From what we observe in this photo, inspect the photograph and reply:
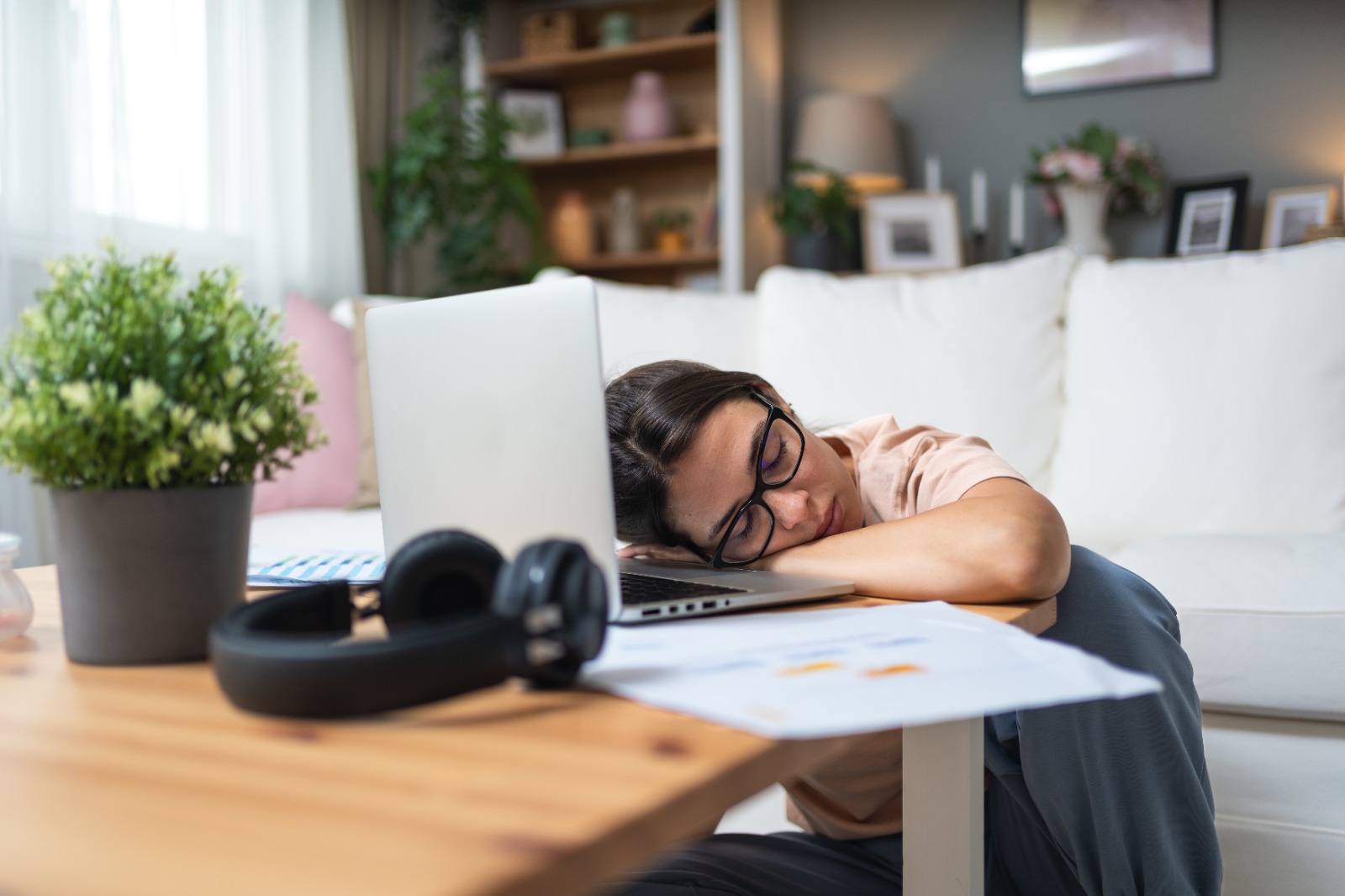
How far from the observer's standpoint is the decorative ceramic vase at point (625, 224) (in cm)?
392

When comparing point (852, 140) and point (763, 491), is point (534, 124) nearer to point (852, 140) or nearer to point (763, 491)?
point (852, 140)

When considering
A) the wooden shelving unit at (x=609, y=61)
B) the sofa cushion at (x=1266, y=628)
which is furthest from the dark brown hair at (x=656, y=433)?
the wooden shelving unit at (x=609, y=61)

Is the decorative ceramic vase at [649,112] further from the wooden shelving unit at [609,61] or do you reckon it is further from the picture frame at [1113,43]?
the picture frame at [1113,43]

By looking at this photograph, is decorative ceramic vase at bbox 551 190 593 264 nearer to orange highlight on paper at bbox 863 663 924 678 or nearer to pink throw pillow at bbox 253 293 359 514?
pink throw pillow at bbox 253 293 359 514

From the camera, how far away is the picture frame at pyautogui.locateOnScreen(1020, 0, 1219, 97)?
3.32 m

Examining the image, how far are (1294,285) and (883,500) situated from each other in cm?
115

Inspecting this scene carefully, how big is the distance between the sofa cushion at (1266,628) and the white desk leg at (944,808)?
871 mm

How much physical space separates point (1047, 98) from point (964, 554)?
319cm

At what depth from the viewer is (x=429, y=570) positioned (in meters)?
0.57

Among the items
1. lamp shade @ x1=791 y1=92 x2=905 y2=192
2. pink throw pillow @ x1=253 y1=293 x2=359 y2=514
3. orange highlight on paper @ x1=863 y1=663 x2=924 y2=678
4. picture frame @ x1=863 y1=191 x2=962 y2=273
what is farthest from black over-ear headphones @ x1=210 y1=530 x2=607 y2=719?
lamp shade @ x1=791 y1=92 x2=905 y2=192

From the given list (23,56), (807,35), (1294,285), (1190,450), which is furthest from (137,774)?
(807,35)

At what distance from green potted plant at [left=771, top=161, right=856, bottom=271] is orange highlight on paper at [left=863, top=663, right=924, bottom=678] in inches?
111

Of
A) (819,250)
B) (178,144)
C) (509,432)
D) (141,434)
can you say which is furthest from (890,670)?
(819,250)

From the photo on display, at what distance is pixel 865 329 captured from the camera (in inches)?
82.7
